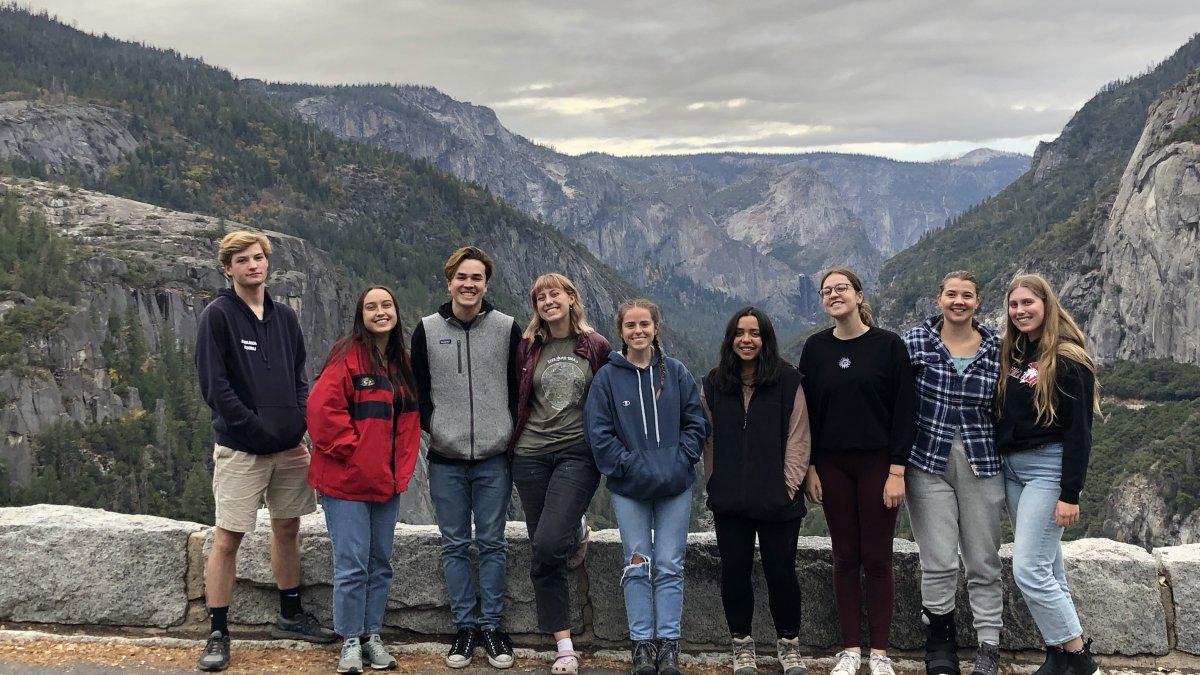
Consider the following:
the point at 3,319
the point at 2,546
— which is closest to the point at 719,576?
the point at 2,546

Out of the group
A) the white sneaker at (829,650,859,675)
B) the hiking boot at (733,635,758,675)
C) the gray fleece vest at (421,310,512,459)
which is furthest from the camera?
the gray fleece vest at (421,310,512,459)

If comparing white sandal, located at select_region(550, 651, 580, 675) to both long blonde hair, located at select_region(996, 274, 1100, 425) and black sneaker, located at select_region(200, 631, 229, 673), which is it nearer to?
black sneaker, located at select_region(200, 631, 229, 673)

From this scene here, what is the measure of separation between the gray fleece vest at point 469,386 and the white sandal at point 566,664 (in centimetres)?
154

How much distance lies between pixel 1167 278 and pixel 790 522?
454 feet

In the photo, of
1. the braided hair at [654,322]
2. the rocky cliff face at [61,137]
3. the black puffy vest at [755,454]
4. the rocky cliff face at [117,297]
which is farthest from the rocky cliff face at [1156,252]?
the rocky cliff face at [61,137]

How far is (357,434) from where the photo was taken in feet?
→ 20.2

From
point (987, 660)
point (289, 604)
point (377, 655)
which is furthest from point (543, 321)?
point (987, 660)

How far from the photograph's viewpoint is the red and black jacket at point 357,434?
6.10 meters

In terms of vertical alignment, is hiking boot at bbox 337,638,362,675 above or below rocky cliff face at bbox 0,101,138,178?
below

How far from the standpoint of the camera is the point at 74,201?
11088cm

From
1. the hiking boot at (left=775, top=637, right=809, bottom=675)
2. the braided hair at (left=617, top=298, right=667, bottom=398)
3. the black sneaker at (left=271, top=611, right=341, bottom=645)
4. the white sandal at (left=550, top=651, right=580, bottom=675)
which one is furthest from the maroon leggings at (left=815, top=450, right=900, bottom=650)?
the black sneaker at (left=271, top=611, right=341, bottom=645)

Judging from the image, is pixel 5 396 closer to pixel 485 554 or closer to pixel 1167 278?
pixel 485 554

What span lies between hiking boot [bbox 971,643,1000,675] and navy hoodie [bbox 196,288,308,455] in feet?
16.9

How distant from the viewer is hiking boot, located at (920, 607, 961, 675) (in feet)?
20.0
